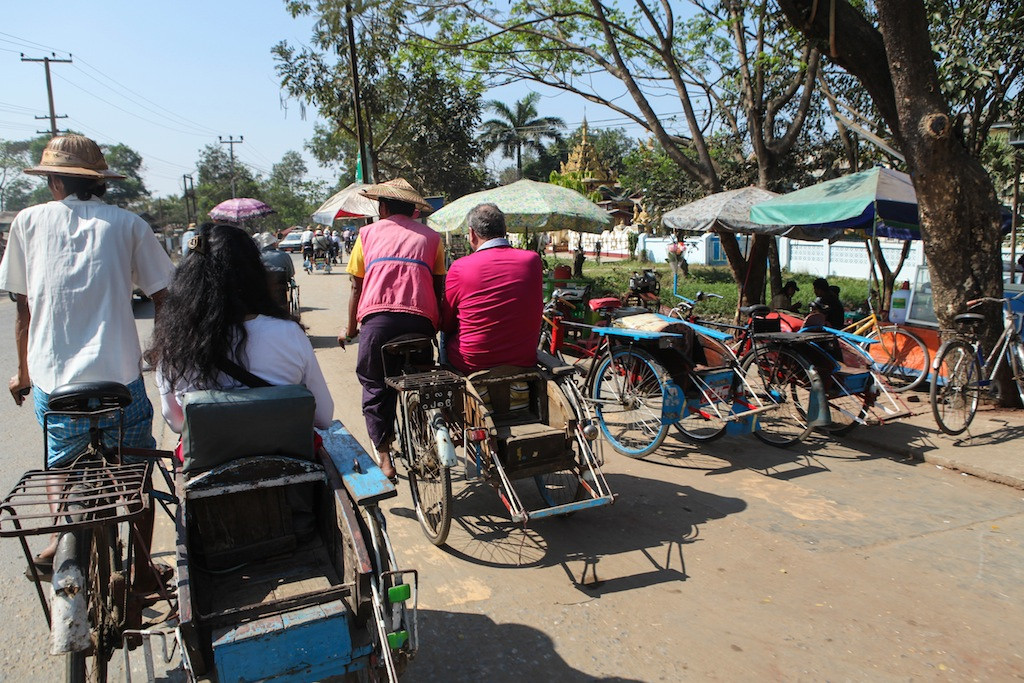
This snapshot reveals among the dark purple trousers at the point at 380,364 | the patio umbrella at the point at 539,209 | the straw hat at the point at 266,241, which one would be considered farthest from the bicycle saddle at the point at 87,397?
the straw hat at the point at 266,241

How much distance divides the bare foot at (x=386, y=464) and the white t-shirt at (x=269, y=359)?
5.48ft

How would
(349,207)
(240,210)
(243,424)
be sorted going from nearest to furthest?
(243,424), (240,210), (349,207)

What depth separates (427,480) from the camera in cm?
406

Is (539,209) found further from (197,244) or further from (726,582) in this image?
(197,244)

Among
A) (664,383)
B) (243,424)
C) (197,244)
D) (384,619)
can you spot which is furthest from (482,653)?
(664,383)

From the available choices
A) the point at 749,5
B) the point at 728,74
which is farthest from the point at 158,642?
the point at 728,74

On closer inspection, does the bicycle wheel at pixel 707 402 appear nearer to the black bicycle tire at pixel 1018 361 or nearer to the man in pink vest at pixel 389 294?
the man in pink vest at pixel 389 294

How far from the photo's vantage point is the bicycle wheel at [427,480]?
371cm

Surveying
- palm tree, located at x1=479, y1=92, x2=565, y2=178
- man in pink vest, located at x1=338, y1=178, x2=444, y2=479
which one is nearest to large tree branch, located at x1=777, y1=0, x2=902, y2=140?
→ man in pink vest, located at x1=338, y1=178, x2=444, y2=479

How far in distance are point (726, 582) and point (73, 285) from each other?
10.9 feet

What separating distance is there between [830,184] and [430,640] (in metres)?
6.62

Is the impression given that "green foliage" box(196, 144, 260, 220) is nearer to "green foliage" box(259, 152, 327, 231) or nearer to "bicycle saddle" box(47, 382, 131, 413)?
"green foliage" box(259, 152, 327, 231)

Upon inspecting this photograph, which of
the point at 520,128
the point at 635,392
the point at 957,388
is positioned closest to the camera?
the point at 635,392

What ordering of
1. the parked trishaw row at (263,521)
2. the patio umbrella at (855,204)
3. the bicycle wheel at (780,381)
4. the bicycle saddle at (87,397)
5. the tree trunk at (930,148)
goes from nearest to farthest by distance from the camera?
the parked trishaw row at (263,521), the bicycle saddle at (87,397), the bicycle wheel at (780,381), the tree trunk at (930,148), the patio umbrella at (855,204)
